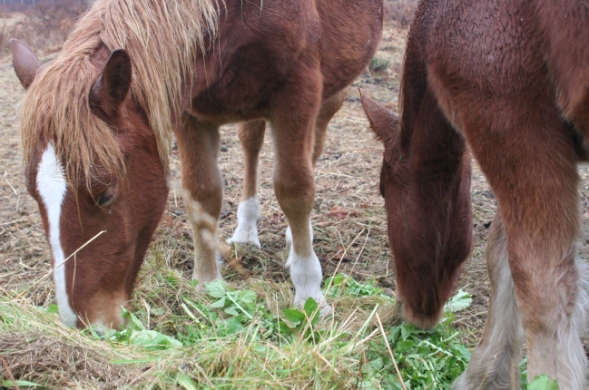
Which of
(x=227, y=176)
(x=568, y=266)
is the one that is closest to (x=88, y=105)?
(x=568, y=266)

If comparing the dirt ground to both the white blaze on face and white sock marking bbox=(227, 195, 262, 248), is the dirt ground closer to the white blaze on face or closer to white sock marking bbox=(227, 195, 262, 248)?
white sock marking bbox=(227, 195, 262, 248)

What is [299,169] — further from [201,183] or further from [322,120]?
[322,120]

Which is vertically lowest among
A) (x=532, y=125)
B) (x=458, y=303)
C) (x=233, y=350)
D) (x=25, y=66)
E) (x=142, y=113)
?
(x=458, y=303)

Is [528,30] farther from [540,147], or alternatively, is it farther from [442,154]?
[442,154]

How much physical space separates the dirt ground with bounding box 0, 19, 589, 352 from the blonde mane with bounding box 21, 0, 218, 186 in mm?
858

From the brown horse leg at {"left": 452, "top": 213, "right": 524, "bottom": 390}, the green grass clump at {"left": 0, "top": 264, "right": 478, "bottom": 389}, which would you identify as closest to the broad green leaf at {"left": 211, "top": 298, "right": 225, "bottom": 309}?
the green grass clump at {"left": 0, "top": 264, "right": 478, "bottom": 389}

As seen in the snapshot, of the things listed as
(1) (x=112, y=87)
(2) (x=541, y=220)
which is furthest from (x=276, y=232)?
(2) (x=541, y=220)

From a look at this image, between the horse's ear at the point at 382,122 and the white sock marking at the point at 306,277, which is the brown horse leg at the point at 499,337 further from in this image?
the white sock marking at the point at 306,277

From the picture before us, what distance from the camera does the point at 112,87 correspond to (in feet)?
8.18

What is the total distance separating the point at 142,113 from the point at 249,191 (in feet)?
6.91

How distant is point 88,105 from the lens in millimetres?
2479

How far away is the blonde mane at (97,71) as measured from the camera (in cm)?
243

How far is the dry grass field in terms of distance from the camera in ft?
12.0

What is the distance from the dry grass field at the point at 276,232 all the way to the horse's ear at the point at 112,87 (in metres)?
0.53
